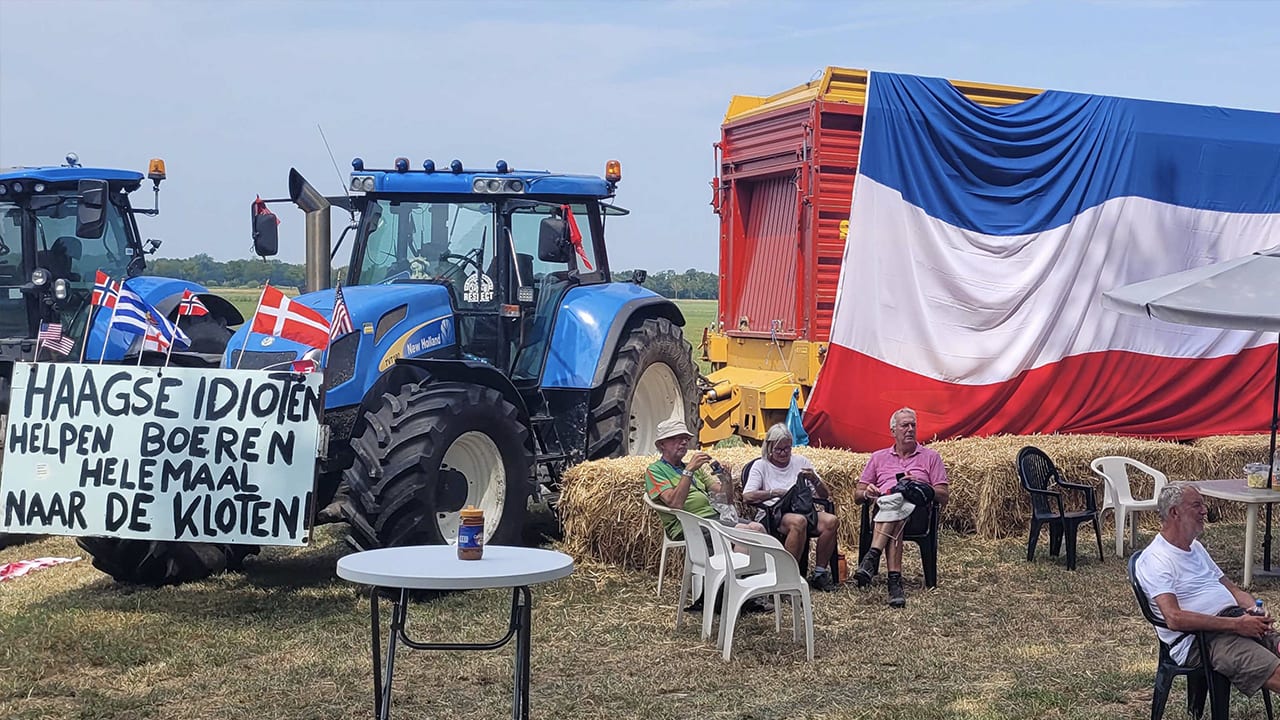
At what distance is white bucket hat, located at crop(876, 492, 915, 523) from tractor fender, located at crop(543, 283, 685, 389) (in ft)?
6.78

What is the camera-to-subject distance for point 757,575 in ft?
21.8

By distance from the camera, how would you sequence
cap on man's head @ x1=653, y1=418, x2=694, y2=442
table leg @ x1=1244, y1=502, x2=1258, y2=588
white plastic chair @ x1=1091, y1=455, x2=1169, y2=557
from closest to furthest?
cap on man's head @ x1=653, y1=418, x2=694, y2=442 → table leg @ x1=1244, y1=502, x2=1258, y2=588 → white plastic chair @ x1=1091, y1=455, x2=1169, y2=557

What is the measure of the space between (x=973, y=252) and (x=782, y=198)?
1585 mm

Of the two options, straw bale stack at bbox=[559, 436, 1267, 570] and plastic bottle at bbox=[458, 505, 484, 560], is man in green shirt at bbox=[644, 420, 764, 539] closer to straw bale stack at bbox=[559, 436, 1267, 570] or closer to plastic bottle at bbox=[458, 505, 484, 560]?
straw bale stack at bbox=[559, 436, 1267, 570]

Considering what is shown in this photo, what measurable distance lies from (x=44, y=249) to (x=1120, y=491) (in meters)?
8.76

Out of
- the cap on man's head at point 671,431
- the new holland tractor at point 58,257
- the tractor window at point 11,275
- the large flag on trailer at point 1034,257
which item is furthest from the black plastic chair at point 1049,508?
the tractor window at point 11,275

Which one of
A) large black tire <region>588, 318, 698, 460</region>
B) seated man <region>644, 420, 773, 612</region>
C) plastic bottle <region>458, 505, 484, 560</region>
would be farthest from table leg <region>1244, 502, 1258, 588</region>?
plastic bottle <region>458, 505, 484, 560</region>

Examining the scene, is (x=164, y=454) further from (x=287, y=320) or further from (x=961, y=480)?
(x=961, y=480)

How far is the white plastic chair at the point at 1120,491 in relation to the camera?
9.01m

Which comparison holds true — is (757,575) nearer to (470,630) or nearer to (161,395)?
(470,630)

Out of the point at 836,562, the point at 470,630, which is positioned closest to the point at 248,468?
the point at 470,630

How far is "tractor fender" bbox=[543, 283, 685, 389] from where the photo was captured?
886 centimetres

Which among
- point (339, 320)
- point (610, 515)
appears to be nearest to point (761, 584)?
point (610, 515)

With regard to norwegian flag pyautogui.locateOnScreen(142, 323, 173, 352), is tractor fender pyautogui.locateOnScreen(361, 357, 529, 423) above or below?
below
